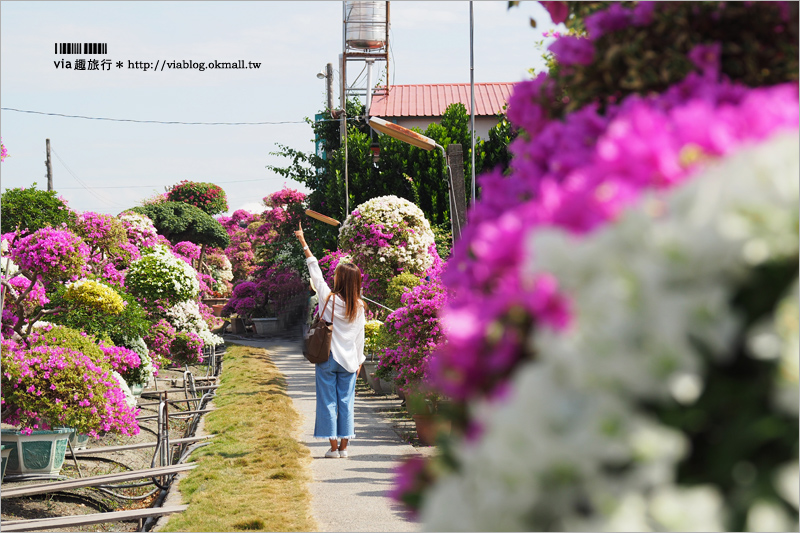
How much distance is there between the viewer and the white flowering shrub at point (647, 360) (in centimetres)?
81

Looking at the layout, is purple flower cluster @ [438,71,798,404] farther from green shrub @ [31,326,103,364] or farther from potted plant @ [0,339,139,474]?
green shrub @ [31,326,103,364]

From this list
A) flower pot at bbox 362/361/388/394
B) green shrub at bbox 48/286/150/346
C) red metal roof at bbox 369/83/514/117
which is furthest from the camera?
red metal roof at bbox 369/83/514/117

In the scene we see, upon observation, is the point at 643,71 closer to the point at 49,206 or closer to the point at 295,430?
the point at 295,430

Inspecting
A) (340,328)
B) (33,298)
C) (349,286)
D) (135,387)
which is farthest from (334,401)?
(135,387)


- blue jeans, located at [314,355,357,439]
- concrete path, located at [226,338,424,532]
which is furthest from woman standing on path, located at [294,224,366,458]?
concrete path, located at [226,338,424,532]

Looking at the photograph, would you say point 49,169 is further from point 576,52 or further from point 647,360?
point 647,360

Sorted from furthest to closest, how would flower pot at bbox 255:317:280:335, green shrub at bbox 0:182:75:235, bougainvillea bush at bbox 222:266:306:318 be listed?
bougainvillea bush at bbox 222:266:306:318
flower pot at bbox 255:317:280:335
green shrub at bbox 0:182:75:235

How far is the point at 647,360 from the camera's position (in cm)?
82

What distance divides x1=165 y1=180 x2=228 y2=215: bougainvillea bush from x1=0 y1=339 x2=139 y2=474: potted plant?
24.3m

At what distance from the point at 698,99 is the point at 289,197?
20.8 metres

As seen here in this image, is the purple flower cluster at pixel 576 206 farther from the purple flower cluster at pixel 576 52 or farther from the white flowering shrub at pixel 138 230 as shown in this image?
the white flowering shrub at pixel 138 230

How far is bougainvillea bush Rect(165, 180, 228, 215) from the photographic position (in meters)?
29.2

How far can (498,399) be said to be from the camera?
95cm

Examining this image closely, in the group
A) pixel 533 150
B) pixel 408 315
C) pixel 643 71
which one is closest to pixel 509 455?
pixel 533 150
